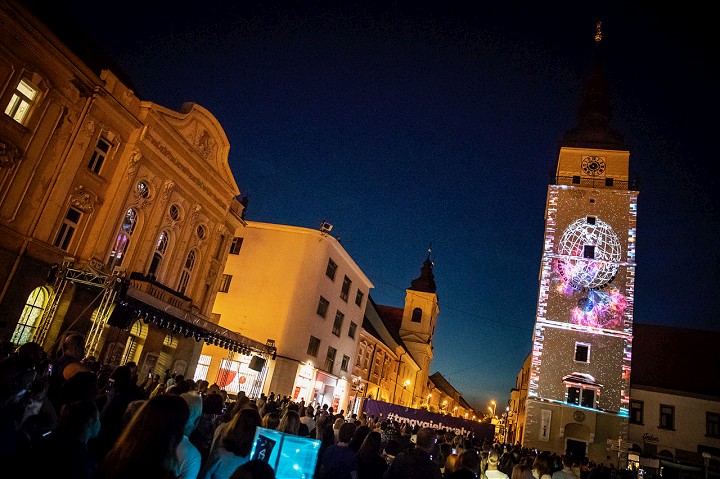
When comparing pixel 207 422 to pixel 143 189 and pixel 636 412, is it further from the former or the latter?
pixel 636 412

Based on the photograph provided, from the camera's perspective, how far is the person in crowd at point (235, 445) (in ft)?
13.4

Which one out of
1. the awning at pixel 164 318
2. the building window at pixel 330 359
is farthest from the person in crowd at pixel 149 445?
the building window at pixel 330 359

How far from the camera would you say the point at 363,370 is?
141ft

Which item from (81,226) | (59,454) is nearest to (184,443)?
(59,454)

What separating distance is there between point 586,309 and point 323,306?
61.8 ft

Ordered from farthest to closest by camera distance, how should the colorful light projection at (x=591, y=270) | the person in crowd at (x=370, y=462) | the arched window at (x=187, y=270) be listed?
the colorful light projection at (x=591, y=270) → the arched window at (x=187, y=270) → the person in crowd at (x=370, y=462)

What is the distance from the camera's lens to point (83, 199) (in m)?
17.0

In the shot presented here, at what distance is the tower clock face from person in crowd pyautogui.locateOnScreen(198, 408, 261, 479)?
39441mm

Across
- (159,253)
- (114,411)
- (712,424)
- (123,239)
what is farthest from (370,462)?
(712,424)

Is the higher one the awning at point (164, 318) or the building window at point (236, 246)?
the building window at point (236, 246)

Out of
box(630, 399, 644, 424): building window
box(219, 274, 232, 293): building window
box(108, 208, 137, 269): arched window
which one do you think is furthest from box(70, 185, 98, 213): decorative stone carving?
box(630, 399, 644, 424): building window

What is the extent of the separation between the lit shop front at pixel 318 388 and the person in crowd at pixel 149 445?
2746 cm

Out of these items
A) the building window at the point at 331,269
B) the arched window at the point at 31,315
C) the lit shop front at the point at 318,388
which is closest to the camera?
A: the arched window at the point at 31,315

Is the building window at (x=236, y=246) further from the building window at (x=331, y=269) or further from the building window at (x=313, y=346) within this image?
the building window at (x=313, y=346)
